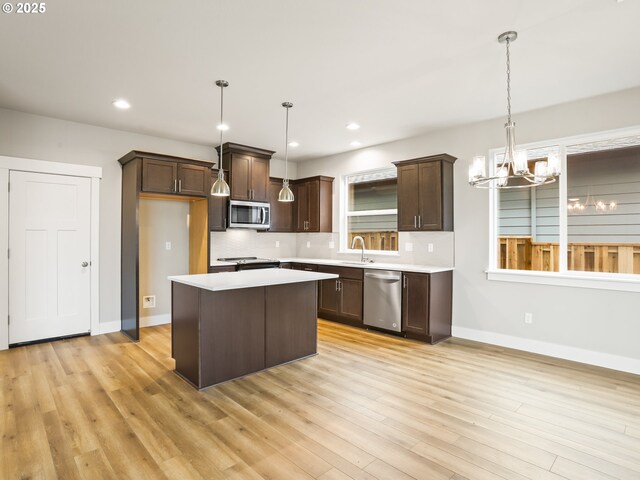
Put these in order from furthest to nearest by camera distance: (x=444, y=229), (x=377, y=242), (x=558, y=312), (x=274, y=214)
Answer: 1. (x=274, y=214)
2. (x=377, y=242)
3. (x=444, y=229)
4. (x=558, y=312)

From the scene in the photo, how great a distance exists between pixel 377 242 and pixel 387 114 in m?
2.21

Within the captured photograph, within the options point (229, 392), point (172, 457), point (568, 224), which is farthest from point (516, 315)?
point (172, 457)

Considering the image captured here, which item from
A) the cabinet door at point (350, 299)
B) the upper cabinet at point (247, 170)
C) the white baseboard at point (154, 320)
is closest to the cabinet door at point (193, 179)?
the upper cabinet at point (247, 170)

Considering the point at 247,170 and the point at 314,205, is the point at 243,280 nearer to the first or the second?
the point at 247,170

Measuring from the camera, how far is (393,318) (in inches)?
186

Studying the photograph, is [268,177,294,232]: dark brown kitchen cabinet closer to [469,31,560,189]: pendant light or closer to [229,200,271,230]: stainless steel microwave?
[229,200,271,230]: stainless steel microwave

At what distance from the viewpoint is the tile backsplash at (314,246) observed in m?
4.92

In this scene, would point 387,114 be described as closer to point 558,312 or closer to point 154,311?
point 558,312

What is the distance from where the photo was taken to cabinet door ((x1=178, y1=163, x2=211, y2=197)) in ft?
16.0

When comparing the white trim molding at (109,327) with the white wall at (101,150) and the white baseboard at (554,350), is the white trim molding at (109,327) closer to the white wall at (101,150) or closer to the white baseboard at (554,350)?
the white wall at (101,150)

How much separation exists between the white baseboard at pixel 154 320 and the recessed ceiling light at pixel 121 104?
2889 millimetres

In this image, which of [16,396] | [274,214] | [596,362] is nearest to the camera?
[16,396]

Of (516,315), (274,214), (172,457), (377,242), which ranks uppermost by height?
(274,214)

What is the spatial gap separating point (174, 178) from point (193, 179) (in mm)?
271
